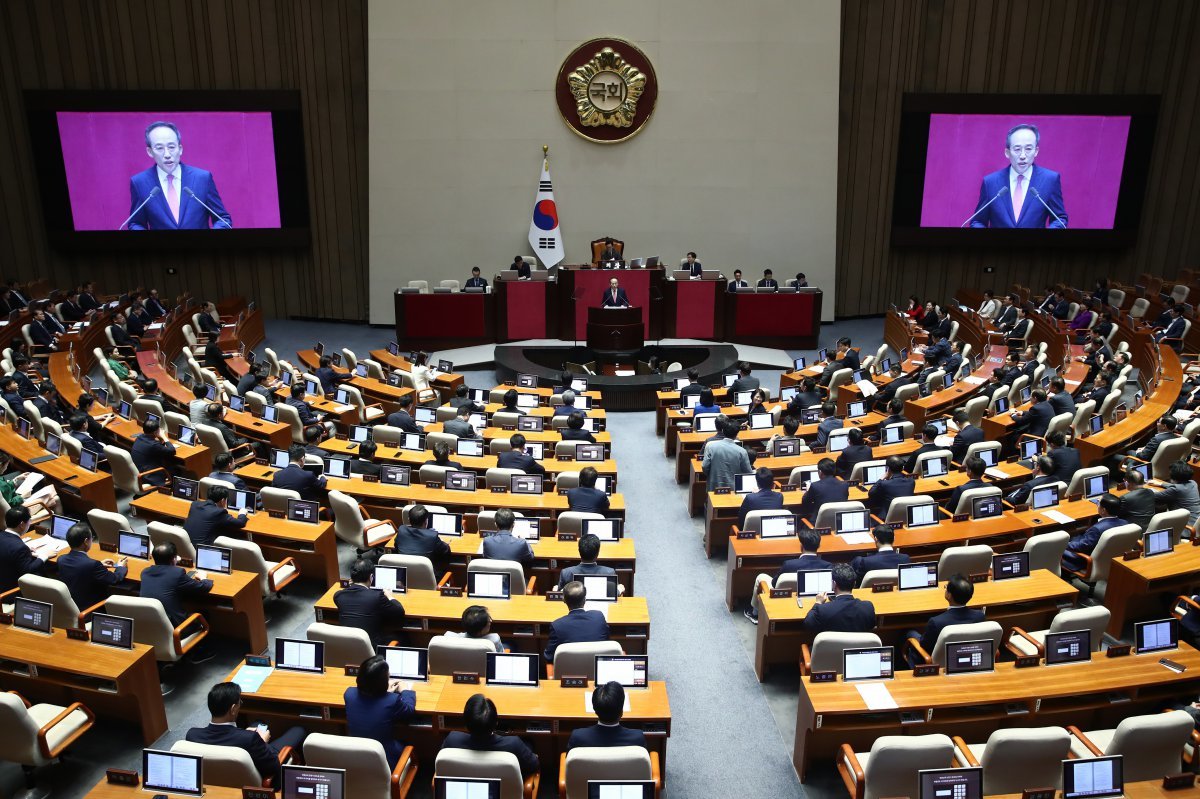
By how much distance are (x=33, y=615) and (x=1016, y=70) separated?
20369 millimetres

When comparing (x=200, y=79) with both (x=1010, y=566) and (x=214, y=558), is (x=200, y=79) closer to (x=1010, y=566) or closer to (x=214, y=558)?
(x=214, y=558)

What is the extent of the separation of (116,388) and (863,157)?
1543 cm

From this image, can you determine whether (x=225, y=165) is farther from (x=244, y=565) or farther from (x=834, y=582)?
(x=834, y=582)

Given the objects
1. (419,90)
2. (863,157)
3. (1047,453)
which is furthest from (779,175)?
(1047,453)

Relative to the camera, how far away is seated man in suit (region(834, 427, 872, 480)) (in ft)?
30.8

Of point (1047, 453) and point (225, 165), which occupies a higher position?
point (225, 165)

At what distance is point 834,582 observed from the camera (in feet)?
20.8

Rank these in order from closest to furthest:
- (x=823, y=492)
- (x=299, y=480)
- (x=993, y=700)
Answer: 1. (x=993, y=700)
2. (x=823, y=492)
3. (x=299, y=480)

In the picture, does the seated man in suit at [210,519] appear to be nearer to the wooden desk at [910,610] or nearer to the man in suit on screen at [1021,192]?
the wooden desk at [910,610]

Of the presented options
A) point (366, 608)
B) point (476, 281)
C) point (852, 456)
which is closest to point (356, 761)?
point (366, 608)

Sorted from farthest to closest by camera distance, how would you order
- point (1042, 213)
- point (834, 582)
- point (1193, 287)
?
point (1042, 213)
point (1193, 287)
point (834, 582)

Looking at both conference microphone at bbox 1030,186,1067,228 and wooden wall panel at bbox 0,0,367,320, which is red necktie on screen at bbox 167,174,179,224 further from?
conference microphone at bbox 1030,186,1067,228

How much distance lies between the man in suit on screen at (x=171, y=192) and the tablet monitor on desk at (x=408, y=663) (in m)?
15.8

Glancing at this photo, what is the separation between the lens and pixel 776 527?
7.74 meters
